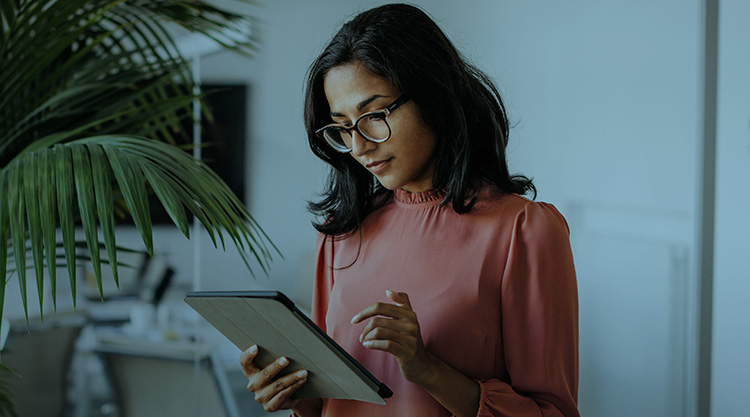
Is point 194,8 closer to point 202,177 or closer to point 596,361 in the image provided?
point 202,177

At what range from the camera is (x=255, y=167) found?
9.11ft

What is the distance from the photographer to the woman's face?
102 cm

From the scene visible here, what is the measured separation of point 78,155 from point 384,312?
2.08 ft

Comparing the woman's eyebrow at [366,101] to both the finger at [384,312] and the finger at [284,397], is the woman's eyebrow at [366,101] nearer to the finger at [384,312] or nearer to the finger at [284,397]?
the finger at [384,312]

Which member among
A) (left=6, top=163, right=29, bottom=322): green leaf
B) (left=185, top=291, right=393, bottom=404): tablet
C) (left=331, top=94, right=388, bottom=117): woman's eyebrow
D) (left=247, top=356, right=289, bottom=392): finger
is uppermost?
(left=331, top=94, right=388, bottom=117): woman's eyebrow

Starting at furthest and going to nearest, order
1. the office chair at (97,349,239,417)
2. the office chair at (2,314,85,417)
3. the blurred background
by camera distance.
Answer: the office chair at (2,314,85,417) < the office chair at (97,349,239,417) < the blurred background

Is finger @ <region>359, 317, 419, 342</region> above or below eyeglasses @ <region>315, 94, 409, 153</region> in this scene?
below

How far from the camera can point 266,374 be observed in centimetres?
103

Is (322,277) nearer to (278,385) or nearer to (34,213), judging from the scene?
(278,385)

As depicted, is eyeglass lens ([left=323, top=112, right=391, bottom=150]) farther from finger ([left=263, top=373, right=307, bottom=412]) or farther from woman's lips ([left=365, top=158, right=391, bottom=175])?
finger ([left=263, top=373, right=307, bottom=412])

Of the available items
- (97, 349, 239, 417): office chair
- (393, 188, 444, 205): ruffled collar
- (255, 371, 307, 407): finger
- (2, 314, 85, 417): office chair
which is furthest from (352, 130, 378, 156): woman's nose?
(2, 314, 85, 417): office chair

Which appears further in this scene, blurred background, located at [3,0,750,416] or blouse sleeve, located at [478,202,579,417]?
blurred background, located at [3,0,750,416]

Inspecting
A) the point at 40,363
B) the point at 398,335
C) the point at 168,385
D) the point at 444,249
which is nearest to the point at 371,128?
the point at 444,249

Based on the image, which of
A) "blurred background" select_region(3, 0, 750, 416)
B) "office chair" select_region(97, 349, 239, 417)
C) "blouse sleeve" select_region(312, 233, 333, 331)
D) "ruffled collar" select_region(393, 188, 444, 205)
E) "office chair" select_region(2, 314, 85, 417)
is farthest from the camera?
"office chair" select_region(2, 314, 85, 417)
